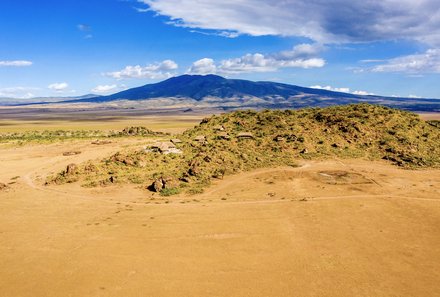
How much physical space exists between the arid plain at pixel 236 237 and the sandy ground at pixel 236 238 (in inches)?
2.6

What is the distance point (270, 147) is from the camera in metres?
37.7

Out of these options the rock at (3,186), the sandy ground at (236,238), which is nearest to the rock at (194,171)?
the sandy ground at (236,238)

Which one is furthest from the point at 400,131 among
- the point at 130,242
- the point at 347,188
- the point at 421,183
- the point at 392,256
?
the point at 130,242

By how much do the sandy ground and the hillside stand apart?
2478 mm

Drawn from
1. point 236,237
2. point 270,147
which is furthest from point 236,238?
point 270,147

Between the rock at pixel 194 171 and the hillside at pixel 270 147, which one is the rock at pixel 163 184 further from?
the rock at pixel 194 171

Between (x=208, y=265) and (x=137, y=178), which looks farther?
(x=137, y=178)

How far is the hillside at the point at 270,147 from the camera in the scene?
103 ft

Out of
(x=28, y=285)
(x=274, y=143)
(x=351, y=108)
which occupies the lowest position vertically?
(x=28, y=285)

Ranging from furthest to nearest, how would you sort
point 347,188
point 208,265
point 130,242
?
point 347,188
point 130,242
point 208,265

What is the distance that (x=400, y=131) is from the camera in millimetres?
39406

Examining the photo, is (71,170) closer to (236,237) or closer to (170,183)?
(170,183)

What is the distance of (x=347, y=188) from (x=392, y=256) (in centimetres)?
1104

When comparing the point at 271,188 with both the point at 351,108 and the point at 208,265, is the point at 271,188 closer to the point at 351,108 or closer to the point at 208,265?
the point at 208,265
